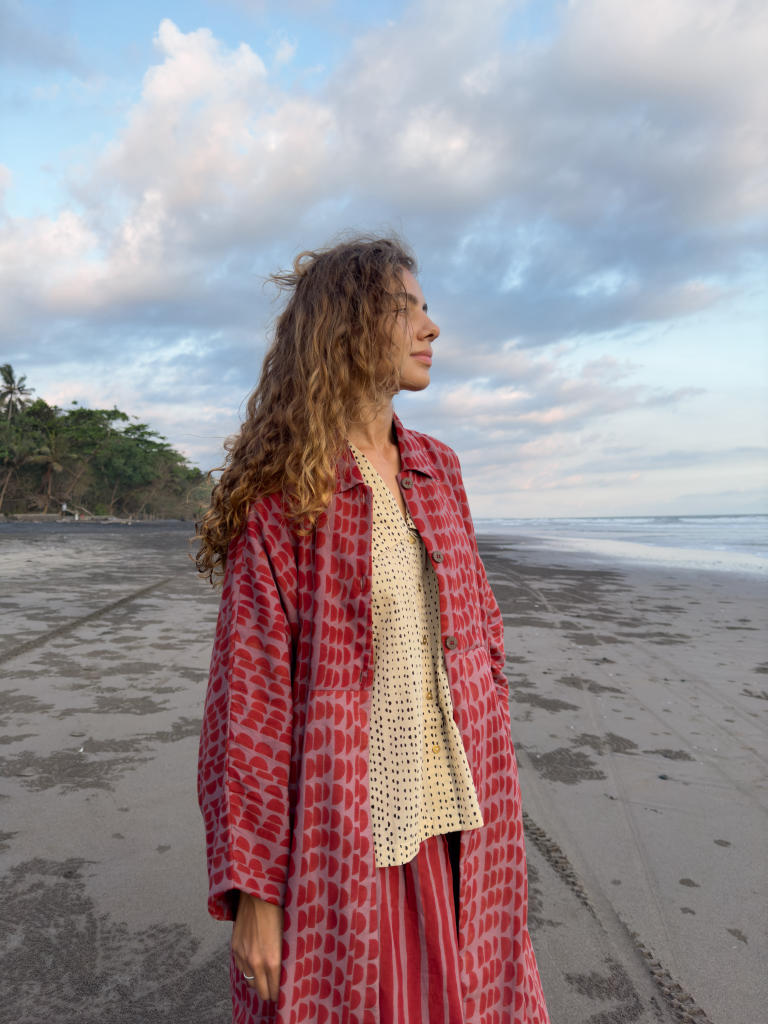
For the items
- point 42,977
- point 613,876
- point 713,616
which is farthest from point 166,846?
point 713,616

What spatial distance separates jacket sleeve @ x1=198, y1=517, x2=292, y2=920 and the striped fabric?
20 centimetres

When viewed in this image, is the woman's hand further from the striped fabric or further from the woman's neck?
the woman's neck

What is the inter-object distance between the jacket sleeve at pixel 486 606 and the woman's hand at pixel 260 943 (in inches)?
26.9

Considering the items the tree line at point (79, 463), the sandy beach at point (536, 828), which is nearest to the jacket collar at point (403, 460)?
the sandy beach at point (536, 828)

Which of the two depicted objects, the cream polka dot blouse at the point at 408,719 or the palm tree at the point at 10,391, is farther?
the palm tree at the point at 10,391

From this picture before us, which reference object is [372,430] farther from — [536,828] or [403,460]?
[536,828]

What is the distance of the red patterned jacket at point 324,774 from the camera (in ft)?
3.55

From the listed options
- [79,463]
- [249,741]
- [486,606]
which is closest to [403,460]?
[486,606]

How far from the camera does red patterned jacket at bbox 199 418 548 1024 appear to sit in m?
1.08

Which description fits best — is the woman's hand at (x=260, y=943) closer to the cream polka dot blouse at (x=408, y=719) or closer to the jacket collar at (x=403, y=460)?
the cream polka dot blouse at (x=408, y=719)

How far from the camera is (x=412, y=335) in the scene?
1.38 m

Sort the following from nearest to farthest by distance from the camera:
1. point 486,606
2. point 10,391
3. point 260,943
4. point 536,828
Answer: point 260,943, point 486,606, point 536,828, point 10,391

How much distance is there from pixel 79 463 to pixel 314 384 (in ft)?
175

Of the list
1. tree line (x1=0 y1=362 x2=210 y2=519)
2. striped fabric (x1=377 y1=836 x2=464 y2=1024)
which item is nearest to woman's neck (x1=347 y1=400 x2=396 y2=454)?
striped fabric (x1=377 y1=836 x2=464 y2=1024)
